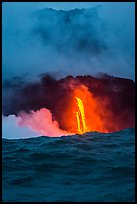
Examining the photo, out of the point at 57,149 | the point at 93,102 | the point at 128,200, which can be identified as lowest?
the point at 128,200

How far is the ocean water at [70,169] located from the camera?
11328mm

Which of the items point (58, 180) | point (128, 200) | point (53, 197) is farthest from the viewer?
point (58, 180)

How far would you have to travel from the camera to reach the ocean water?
11.3m

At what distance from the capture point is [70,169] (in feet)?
47.3

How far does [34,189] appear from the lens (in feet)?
40.2

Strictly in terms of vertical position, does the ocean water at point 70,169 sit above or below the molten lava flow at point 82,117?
below

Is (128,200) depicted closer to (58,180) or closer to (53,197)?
(53,197)

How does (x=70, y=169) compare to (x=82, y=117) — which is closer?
(x=70, y=169)

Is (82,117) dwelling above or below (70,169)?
above

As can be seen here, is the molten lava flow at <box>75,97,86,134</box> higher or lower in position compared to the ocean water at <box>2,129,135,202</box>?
higher

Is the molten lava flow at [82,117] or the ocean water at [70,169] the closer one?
the ocean water at [70,169]

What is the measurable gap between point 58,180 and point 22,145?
266 inches

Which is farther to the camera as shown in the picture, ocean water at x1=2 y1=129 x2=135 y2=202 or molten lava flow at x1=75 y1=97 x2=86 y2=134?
molten lava flow at x1=75 y1=97 x2=86 y2=134

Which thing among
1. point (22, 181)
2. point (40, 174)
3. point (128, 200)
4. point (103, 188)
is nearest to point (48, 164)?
point (40, 174)
